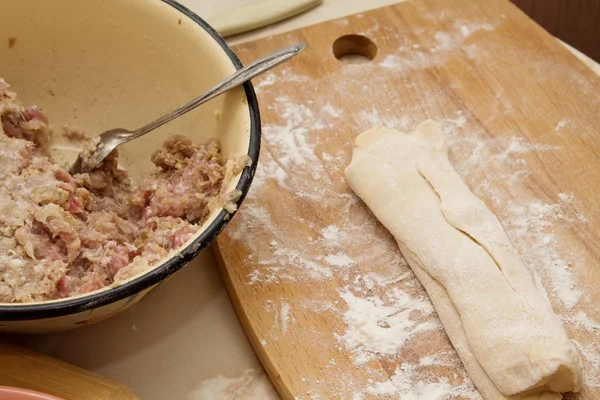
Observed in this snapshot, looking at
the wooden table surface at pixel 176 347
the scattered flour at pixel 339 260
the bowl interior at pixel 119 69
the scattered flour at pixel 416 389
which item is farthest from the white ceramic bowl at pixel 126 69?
the scattered flour at pixel 416 389

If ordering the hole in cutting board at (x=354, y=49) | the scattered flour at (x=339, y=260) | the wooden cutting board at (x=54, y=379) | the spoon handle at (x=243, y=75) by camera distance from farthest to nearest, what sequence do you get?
the hole in cutting board at (x=354, y=49) → the scattered flour at (x=339, y=260) → the spoon handle at (x=243, y=75) → the wooden cutting board at (x=54, y=379)

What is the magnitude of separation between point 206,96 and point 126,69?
0.30m

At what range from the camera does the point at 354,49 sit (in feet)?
6.02

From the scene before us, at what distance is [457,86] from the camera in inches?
67.3

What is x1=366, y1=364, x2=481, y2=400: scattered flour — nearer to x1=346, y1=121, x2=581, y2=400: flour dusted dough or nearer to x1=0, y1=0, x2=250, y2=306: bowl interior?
x1=346, y1=121, x2=581, y2=400: flour dusted dough

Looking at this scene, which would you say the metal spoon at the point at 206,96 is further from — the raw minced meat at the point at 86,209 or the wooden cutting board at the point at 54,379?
the wooden cutting board at the point at 54,379

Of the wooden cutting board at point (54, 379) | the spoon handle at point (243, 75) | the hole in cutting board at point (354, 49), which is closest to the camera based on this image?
the wooden cutting board at point (54, 379)

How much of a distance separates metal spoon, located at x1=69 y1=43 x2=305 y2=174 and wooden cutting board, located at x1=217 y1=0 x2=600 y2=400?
0.26 metres

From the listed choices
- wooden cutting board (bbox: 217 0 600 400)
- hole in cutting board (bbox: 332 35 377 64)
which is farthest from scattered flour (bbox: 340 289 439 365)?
hole in cutting board (bbox: 332 35 377 64)

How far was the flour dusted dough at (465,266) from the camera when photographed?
124 centimetres

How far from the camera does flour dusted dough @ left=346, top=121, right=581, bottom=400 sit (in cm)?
124

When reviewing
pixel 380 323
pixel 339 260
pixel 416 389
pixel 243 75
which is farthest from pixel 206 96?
pixel 416 389

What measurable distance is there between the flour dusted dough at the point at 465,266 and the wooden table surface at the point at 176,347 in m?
0.36

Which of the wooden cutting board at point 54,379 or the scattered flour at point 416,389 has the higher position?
the wooden cutting board at point 54,379
